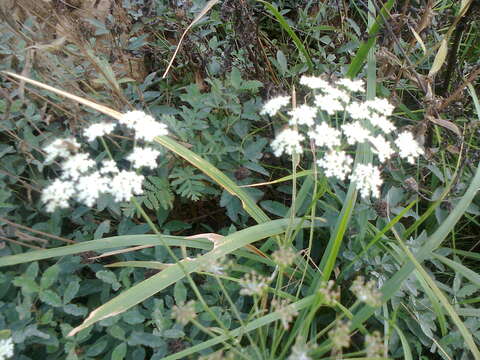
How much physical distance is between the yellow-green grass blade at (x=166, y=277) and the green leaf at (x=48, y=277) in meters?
0.22

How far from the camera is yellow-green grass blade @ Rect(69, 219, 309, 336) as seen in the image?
4.04ft

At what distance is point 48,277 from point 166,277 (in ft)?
1.34

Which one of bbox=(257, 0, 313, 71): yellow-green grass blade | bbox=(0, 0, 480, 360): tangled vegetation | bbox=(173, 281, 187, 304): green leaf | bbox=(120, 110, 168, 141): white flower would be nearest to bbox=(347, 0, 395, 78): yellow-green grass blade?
bbox=(0, 0, 480, 360): tangled vegetation

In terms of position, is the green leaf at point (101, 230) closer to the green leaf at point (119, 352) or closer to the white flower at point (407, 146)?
the green leaf at point (119, 352)

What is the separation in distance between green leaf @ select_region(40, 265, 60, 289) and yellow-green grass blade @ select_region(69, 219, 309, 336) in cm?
22

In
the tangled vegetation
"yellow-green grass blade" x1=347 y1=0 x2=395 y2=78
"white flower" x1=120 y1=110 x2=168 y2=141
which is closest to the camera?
"white flower" x1=120 y1=110 x2=168 y2=141

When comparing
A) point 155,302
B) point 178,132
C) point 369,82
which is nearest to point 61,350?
point 155,302

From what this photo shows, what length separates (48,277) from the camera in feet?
4.50

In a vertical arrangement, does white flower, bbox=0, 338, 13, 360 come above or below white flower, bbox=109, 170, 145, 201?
below

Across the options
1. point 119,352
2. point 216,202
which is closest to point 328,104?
point 216,202

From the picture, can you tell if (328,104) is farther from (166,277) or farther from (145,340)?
(145,340)

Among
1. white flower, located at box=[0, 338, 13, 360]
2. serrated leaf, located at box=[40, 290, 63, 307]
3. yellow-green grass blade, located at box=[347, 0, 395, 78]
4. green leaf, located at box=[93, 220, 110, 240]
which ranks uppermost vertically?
yellow-green grass blade, located at box=[347, 0, 395, 78]

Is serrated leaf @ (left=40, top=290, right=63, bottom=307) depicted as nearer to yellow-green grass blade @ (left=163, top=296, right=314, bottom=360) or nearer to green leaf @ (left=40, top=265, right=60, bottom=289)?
green leaf @ (left=40, top=265, right=60, bottom=289)

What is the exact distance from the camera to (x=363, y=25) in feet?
8.90
